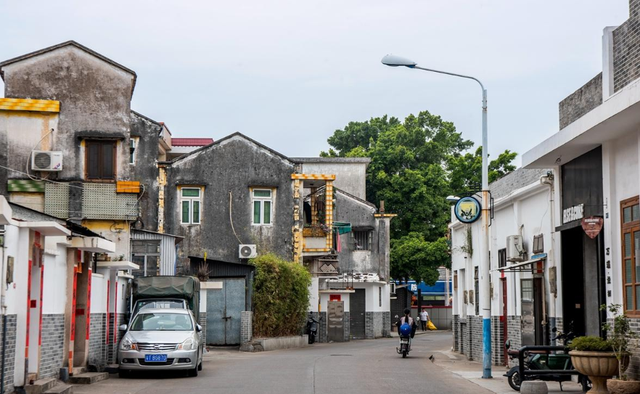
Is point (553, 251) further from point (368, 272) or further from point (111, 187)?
point (368, 272)

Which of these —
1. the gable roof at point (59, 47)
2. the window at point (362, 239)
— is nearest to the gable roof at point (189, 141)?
the window at point (362, 239)

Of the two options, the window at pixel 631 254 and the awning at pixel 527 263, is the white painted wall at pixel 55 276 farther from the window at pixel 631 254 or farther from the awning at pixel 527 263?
the window at pixel 631 254

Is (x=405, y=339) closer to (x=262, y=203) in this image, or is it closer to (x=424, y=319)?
(x=262, y=203)

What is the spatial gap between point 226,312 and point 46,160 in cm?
1162

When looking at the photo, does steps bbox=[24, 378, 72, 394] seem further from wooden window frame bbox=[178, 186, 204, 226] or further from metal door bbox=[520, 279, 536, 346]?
wooden window frame bbox=[178, 186, 204, 226]

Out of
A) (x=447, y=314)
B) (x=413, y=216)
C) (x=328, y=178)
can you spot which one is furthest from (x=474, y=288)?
(x=447, y=314)

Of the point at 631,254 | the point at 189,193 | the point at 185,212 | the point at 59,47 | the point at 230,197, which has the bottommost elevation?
the point at 631,254

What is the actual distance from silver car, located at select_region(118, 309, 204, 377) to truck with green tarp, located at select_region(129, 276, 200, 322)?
2836 millimetres

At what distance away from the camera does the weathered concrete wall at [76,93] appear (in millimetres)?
25562

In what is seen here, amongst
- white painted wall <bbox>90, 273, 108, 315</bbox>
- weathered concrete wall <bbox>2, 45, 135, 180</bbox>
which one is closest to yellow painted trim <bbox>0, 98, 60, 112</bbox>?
weathered concrete wall <bbox>2, 45, 135, 180</bbox>

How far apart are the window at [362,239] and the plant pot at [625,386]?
36713mm

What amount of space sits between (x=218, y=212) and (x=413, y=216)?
20501mm

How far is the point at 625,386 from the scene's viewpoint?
13.2 metres

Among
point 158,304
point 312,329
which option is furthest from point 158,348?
point 312,329
